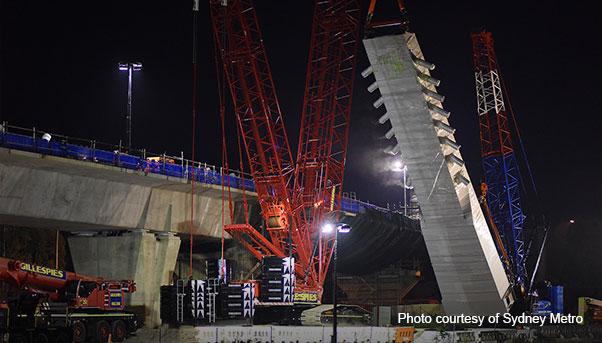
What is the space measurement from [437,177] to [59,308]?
65.9ft

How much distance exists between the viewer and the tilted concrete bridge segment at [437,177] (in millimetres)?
37688

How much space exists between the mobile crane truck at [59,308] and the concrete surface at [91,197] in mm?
5621

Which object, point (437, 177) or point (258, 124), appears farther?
point (258, 124)

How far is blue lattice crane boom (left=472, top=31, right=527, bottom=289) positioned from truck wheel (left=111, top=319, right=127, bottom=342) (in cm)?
5208

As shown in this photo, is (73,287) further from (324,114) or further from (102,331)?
(324,114)

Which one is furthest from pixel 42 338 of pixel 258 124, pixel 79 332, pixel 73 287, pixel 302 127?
pixel 302 127

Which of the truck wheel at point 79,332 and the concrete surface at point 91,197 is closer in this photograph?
the truck wheel at point 79,332

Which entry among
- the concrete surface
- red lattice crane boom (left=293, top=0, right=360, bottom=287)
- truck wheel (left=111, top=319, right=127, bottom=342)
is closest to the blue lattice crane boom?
red lattice crane boom (left=293, top=0, right=360, bottom=287)

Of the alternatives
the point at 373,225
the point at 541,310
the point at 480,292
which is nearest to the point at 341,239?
the point at 373,225

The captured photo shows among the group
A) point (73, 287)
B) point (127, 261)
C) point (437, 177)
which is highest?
point (437, 177)

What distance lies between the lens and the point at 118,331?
46031 millimetres

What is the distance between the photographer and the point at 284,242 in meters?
66.3

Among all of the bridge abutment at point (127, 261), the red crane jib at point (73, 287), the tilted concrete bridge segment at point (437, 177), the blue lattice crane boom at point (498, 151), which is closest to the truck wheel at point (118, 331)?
the red crane jib at point (73, 287)

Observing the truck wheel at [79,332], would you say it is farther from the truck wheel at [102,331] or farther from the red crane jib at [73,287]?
the red crane jib at [73,287]
